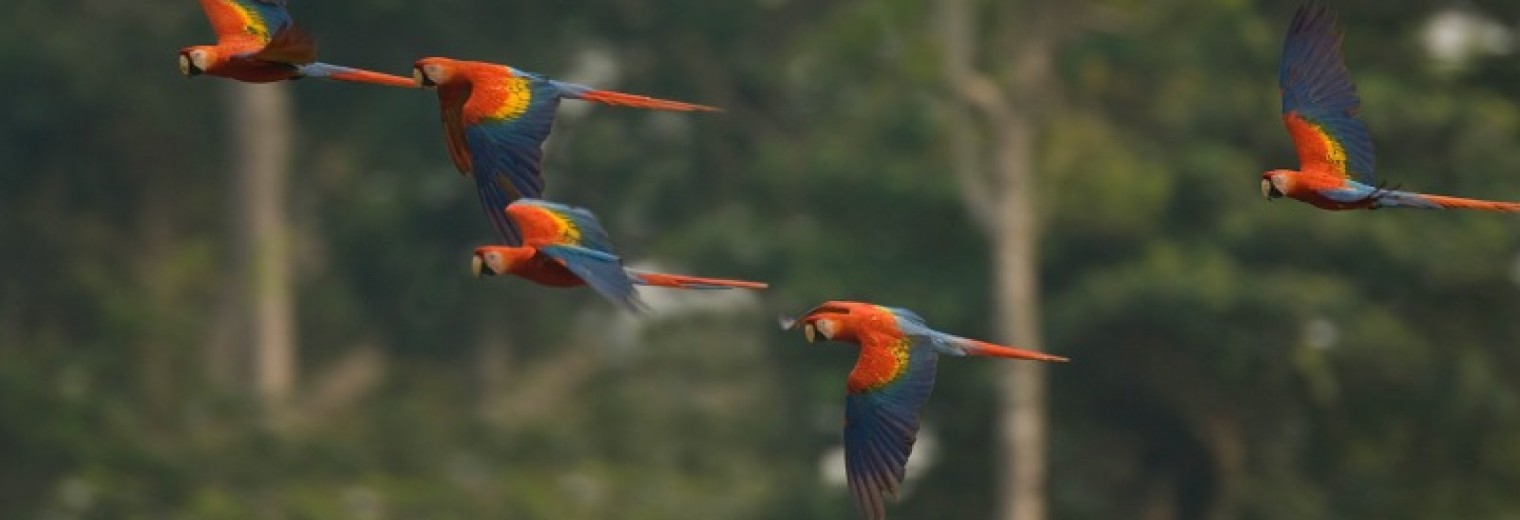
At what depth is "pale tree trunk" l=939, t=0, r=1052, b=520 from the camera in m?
18.9

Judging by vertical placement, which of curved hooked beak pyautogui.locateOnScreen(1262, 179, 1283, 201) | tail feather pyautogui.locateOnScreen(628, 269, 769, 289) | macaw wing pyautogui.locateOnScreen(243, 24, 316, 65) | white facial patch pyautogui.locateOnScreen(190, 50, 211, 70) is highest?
white facial patch pyautogui.locateOnScreen(190, 50, 211, 70)

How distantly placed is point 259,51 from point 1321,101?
2.41 meters

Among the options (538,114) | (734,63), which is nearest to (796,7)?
(734,63)

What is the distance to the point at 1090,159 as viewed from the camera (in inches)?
759

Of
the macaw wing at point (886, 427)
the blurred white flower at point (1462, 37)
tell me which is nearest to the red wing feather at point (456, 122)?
the macaw wing at point (886, 427)

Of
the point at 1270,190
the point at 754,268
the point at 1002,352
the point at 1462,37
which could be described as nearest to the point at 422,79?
the point at 1002,352

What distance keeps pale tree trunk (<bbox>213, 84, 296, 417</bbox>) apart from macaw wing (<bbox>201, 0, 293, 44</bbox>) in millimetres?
12890

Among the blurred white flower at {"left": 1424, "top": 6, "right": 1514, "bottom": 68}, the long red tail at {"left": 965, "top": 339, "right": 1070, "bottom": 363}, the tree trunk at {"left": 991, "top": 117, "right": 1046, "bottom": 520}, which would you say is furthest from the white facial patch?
the blurred white flower at {"left": 1424, "top": 6, "right": 1514, "bottom": 68}

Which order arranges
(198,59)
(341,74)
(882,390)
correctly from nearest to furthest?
(341,74), (198,59), (882,390)

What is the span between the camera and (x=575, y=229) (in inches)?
326

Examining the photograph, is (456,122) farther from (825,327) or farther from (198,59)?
(825,327)

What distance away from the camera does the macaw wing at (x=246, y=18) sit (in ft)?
28.7

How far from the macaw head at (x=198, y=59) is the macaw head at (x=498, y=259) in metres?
0.75

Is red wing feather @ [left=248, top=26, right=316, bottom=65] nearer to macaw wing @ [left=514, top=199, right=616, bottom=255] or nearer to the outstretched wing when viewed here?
macaw wing @ [left=514, top=199, right=616, bottom=255]
